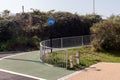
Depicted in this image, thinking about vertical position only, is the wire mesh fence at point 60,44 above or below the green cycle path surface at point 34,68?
above

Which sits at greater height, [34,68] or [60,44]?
[60,44]

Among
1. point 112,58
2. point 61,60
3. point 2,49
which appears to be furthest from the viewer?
point 2,49

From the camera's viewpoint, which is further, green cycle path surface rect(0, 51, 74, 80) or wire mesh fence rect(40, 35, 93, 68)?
wire mesh fence rect(40, 35, 93, 68)

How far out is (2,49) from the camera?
27906mm

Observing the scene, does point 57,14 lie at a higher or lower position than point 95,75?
higher

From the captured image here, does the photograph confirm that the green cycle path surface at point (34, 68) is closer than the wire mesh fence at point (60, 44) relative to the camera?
Yes

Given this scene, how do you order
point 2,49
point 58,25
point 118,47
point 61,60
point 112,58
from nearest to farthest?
1. point 61,60
2. point 112,58
3. point 118,47
4. point 2,49
5. point 58,25

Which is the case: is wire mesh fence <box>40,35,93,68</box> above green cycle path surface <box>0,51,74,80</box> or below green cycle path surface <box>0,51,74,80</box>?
above

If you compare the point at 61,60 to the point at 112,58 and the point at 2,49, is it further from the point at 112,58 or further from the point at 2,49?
the point at 2,49

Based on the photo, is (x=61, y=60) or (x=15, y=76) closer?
(x=15, y=76)

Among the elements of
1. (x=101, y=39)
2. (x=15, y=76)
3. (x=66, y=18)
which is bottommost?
(x=15, y=76)

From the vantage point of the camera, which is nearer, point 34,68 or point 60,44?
point 34,68

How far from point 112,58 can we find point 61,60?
4.74 m

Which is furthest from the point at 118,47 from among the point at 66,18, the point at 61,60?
the point at 66,18
